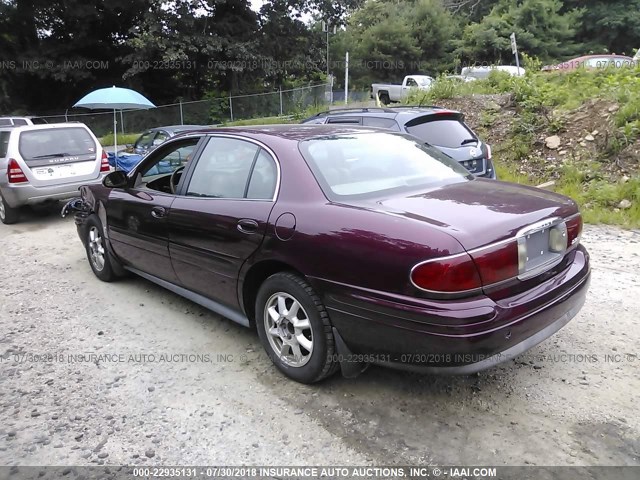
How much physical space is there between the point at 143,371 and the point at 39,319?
62.5 inches

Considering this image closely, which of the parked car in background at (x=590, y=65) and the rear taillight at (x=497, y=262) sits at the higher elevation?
the parked car in background at (x=590, y=65)

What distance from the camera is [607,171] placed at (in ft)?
25.9

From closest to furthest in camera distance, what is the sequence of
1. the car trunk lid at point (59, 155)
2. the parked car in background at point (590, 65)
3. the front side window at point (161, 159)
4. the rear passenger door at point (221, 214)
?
the rear passenger door at point (221, 214) < the front side window at point (161, 159) < the car trunk lid at point (59, 155) < the parked car in background at point (590, 65)

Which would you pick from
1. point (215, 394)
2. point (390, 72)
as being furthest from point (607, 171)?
point (390, 72)

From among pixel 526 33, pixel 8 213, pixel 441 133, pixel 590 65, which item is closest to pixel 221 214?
pixel 441 133

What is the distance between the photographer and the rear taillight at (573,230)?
122 inches

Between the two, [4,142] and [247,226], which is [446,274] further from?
[4,142]

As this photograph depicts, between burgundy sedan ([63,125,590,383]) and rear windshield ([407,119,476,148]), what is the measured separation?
3043mm

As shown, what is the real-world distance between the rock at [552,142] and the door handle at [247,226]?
736 centimetres

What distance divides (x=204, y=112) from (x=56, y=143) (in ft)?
54.0

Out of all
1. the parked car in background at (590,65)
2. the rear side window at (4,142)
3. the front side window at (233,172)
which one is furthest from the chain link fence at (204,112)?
the front side window at (233,172)

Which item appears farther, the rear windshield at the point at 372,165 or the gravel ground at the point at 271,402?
the rear windshield at the point at 372,165

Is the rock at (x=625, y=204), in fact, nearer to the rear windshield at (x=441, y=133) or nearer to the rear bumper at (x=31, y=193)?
the rear windshield at (x=441, y=133)

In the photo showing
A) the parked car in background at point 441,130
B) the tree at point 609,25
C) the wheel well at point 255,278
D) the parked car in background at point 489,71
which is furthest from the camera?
the tree at point 609,25
